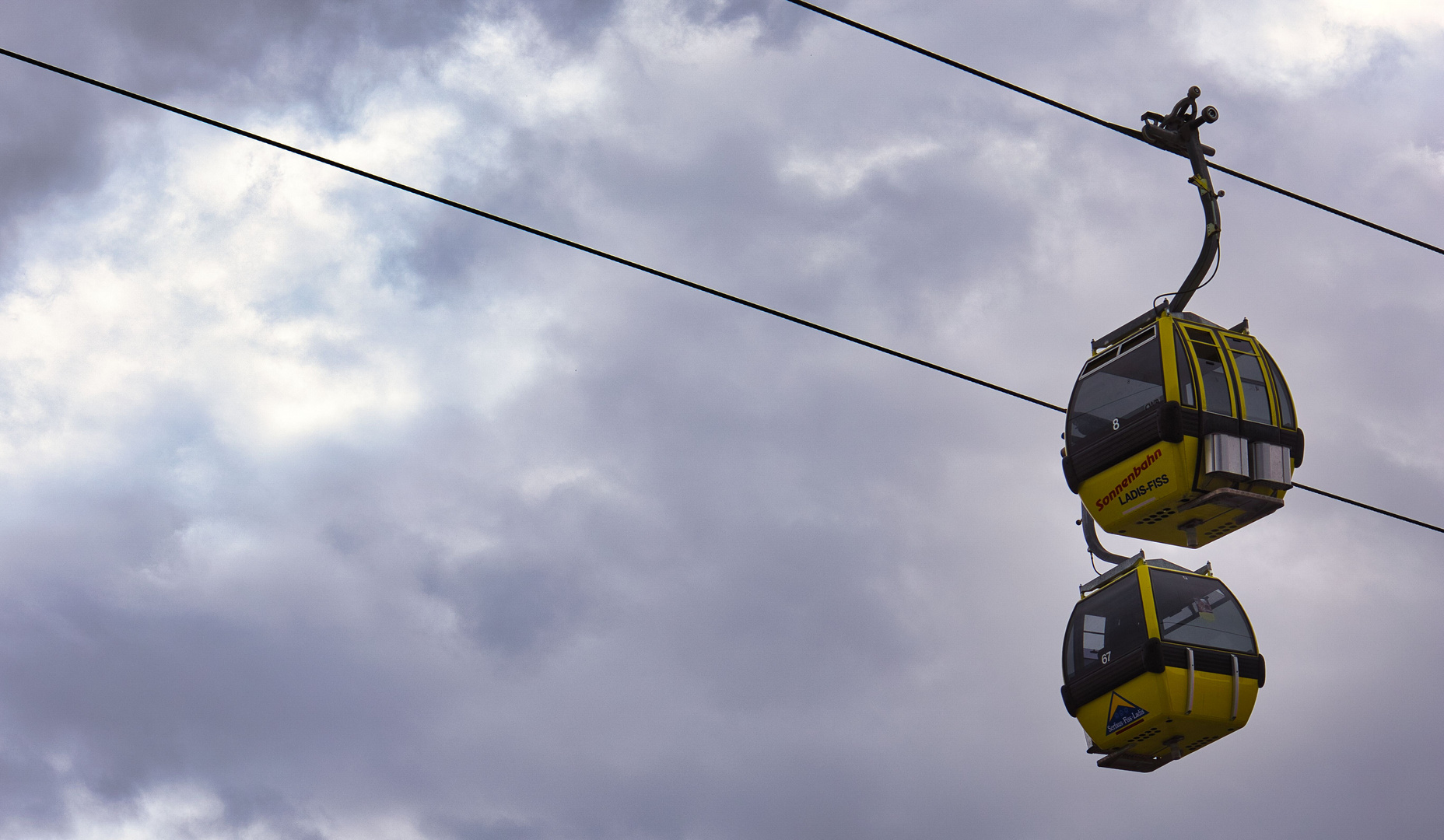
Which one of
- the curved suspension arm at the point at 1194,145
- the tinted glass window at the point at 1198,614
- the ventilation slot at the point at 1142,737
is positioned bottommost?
the ventilation slot at the point at 1142,737

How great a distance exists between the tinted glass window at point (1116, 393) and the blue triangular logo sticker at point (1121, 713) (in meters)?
3.63

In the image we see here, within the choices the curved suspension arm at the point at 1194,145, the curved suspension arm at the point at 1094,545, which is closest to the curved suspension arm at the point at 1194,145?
the curved suspension arm at the point at 1194,145

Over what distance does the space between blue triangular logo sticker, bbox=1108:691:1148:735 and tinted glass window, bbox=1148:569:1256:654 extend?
102 centimetres

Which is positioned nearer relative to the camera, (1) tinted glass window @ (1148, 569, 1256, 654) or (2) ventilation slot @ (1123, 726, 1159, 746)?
(2) ventilation slot @ (1123, 726, 1159, 746)

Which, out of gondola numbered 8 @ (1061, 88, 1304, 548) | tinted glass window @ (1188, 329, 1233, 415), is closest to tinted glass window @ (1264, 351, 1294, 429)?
gondola numbered 8 @ (1061, 88, 1304, 548)

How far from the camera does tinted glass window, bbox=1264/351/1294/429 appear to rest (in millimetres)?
19062

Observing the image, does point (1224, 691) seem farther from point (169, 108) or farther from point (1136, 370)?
point (169, 108)

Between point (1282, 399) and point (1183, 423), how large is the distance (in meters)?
1.92

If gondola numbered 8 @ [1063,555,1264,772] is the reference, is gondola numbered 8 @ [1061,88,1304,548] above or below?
above

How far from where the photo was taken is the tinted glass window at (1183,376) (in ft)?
60.5

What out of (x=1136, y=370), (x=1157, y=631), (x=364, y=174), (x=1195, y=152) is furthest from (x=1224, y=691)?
(x=364, y=174)

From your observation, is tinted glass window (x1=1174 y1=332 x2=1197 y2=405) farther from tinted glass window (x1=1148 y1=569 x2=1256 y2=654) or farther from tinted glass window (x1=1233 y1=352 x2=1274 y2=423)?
tinted glass window (x1=1148 y1=569 x2=1256 y2=654)

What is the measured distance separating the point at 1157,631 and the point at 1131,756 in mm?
1978

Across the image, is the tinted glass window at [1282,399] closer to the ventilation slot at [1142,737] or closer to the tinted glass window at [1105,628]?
the tinted glass window at [1105,628]
